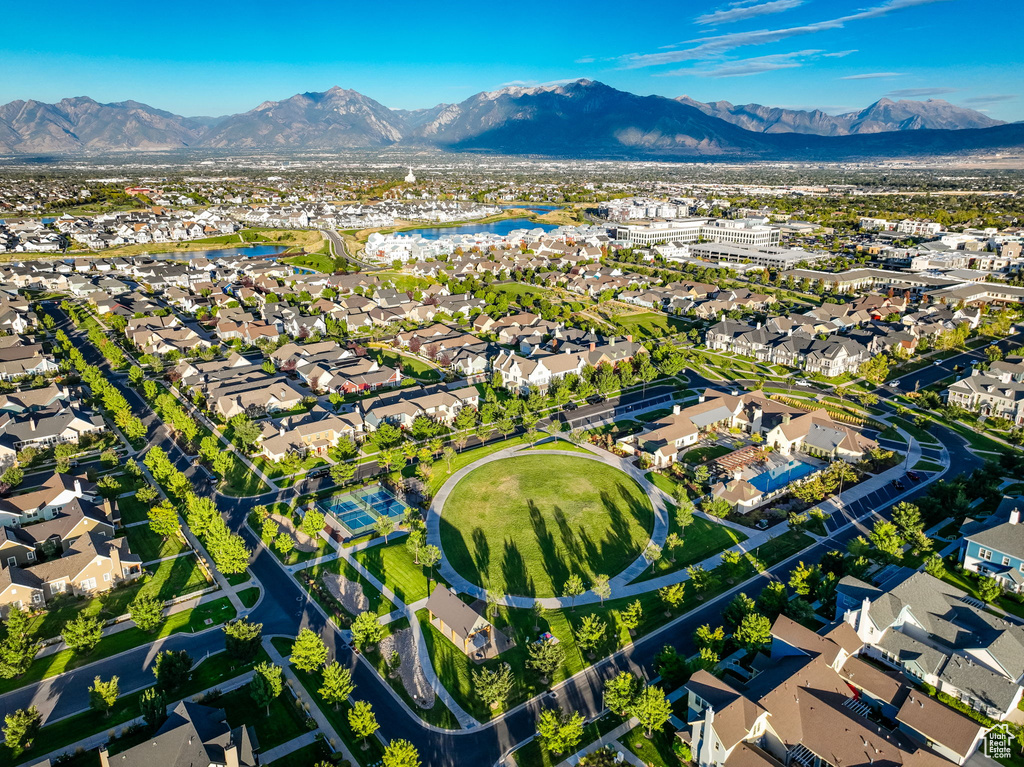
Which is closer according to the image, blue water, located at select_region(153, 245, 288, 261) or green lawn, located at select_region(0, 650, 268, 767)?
green lawn, located at select_region(0, 650, 268, 767)

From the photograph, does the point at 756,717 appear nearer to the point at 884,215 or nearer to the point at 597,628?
the point at 597,628

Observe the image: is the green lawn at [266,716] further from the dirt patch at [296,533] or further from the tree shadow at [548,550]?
the tree shadow at [548,550]

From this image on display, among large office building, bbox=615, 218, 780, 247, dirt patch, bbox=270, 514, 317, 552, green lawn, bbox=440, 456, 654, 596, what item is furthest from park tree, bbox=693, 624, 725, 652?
large office building, bbox=615, 218, 780, 247

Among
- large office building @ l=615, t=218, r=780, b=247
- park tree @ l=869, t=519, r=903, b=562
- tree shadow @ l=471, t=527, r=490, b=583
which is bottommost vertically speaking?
tree shadow @ l=471, t=527, r=490, b=583

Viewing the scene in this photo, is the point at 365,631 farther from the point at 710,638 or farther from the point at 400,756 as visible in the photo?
the point at 710,638

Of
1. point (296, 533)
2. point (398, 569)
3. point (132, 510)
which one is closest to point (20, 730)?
point (296, 533)

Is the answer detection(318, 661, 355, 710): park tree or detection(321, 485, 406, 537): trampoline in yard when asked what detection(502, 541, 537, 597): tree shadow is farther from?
detection(318, 661, 355, 710): park tree
